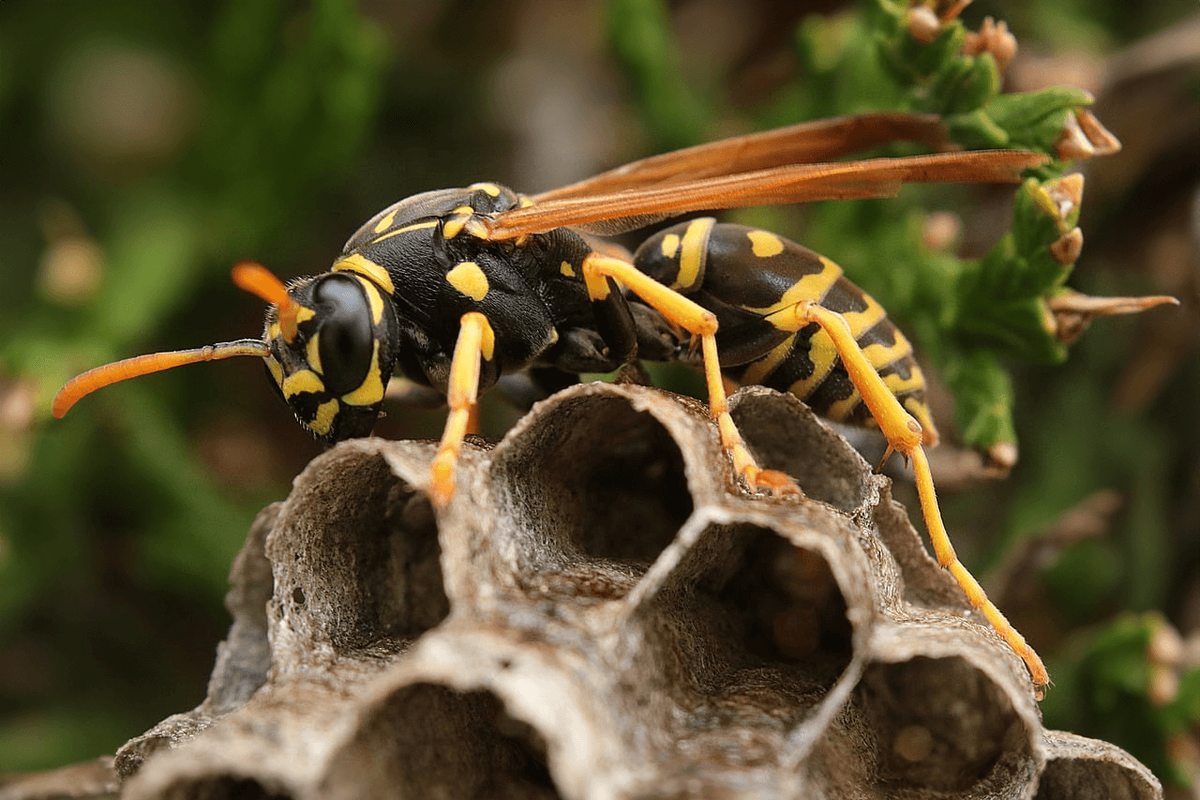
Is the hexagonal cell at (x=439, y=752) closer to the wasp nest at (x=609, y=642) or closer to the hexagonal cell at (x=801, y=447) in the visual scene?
the wasp nest at (x=609, y=642)

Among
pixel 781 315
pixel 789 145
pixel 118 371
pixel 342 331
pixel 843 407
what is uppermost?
pixel 118 371

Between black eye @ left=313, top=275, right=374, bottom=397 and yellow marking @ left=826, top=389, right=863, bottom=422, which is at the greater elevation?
black eye @ left=313, top=275, right=374, bottom=397

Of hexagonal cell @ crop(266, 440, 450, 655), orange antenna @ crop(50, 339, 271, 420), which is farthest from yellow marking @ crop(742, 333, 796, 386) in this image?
orange antenna @ crop(50, 339, 271, 420)

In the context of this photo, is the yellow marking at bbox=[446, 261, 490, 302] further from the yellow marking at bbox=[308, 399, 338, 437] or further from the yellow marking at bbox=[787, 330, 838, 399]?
the yellow marking at bbox=[787, 330, 838, 399]

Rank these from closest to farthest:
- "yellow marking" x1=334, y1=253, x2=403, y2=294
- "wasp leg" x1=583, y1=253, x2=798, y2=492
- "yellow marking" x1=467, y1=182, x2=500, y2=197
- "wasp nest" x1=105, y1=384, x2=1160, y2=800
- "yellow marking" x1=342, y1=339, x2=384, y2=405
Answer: "wasp nest" x1=105, y1=384, x2=1160, y2=800
"wasp leg" x1=583, y1=253, x2=798, y2=492
"yellow marking" x1=342, y1=339, x2=384, y2=405
"yellow marking" x1=334, y1=253, x2=403, y2=294
"yellow marking" x1=467, y1=182, x2=500, y2=197

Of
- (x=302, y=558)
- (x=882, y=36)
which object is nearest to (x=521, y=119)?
(x=882, y=36)

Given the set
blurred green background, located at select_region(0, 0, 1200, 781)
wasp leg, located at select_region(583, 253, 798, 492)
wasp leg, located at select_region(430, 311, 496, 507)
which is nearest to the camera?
wasp leg, located at select_region(430, 311, 496, 507)

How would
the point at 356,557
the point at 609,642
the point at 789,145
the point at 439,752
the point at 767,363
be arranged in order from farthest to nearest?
the point at 789,145 < the point at 767,363 < the point at 356,557 < the point at 439,752 < the point at 609,642

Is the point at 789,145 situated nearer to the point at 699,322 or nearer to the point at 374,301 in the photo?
A: the point at 699,322

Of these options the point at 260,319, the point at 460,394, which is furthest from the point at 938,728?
Result: the point at 260,319
